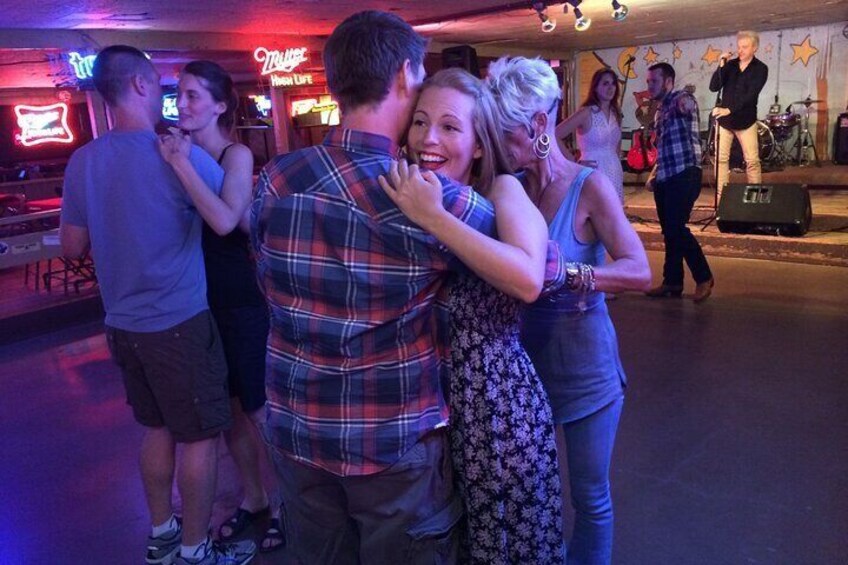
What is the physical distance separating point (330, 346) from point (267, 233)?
226 mm

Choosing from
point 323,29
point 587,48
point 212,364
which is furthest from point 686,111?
point 587,48

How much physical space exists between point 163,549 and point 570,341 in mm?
1592

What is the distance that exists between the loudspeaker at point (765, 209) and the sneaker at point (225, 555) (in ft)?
19.6

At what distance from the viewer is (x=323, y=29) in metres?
8.49

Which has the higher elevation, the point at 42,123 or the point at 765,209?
the point at 42,123

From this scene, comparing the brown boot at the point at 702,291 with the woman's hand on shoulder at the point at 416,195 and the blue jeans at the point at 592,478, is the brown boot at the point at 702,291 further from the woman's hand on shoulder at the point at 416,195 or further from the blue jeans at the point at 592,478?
the woman's hand on shoulder at the point at 416,195

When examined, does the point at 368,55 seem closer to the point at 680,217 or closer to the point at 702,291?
the point at 680,217

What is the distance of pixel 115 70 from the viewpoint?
1.99 m

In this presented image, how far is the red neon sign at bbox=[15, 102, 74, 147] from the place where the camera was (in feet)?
34.0

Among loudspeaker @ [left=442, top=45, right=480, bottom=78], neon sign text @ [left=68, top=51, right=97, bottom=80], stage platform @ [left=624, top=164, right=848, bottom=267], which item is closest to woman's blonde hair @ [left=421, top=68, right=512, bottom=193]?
loudspeaker @ [left=442, top=45, right=480, bottom=78]

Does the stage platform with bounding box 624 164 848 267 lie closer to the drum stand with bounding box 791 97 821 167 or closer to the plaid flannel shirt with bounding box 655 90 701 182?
the drum stand with bounding box 791 97 821 167

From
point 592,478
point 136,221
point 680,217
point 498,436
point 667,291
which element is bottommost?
point 667,291

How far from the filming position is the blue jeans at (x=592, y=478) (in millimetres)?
1758

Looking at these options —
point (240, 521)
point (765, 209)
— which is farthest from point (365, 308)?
point (765, 209)
